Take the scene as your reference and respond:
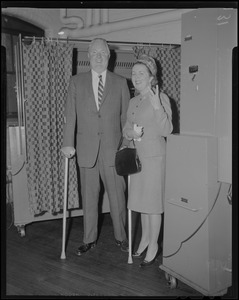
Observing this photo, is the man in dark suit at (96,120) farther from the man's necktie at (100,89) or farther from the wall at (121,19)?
the wall at (121,19)

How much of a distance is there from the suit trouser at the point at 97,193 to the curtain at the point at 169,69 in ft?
3.65

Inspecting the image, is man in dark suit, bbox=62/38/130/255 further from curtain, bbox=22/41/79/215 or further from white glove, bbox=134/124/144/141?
curtain, bbox=22/41/79/215

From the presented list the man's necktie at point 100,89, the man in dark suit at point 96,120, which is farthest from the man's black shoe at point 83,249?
the man's necktie at point 100,89

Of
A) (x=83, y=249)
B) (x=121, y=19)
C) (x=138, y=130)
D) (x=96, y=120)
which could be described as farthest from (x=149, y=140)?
(x=121, y=19)

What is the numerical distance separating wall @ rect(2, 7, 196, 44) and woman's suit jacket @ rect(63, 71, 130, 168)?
5.14ft

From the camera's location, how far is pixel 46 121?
351 cm

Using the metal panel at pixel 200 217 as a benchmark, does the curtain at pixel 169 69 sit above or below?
above

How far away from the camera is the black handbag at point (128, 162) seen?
8.95 feet

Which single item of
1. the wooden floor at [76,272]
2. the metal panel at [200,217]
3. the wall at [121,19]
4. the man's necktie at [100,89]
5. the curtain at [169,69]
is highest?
the wall at [121,19]

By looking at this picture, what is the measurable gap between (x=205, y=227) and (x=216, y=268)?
28cm

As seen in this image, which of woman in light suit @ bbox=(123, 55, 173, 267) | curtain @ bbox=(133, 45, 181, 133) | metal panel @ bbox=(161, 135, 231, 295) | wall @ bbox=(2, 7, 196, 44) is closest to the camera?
metal panel @ bbox=(161, 135, 231, 295)

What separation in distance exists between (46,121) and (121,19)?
215cm

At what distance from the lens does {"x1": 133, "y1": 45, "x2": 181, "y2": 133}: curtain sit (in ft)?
12.6

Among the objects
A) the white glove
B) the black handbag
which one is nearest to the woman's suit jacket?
the black handbag
